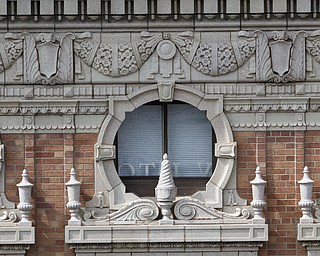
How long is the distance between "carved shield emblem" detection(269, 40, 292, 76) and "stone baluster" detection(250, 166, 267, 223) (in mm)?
1399

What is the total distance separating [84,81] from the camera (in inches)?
736

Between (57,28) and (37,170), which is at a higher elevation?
(57,28)

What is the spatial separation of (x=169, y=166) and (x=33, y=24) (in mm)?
2736

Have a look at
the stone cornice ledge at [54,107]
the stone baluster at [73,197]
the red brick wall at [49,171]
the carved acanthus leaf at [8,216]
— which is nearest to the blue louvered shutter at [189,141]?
the stone cornice ledge at [54,107]

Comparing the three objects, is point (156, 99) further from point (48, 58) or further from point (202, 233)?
point (202, 233)

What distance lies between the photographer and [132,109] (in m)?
18.7

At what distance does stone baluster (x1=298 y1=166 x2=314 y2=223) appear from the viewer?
1847 centimetres

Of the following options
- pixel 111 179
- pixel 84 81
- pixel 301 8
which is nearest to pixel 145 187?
pixel 111 179

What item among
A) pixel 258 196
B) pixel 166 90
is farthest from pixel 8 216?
pixel 258 196

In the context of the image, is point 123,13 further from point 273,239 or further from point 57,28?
point 273,239

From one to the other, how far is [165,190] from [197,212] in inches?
25.1

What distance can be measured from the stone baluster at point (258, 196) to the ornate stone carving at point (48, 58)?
291 cm

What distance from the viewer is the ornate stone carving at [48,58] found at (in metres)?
18.7

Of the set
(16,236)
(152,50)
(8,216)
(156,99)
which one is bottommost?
(16,236)
